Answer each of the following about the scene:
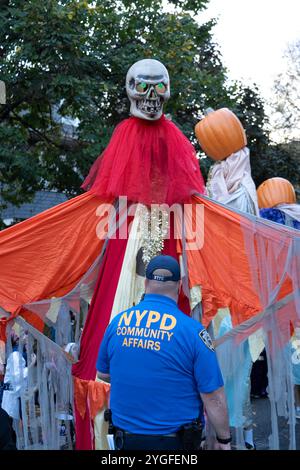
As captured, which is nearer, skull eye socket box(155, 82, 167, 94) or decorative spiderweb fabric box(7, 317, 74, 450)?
skull eye socket box(155, 82, 167, 94)

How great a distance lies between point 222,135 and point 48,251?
1.82 meters

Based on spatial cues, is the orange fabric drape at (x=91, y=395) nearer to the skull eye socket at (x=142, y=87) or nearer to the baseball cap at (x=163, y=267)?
the baseball cap at (x=163, y=267)

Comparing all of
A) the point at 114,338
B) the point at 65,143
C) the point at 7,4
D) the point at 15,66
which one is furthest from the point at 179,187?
the point at 65,143

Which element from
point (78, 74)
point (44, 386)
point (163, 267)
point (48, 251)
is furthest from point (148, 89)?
point (78, 74)

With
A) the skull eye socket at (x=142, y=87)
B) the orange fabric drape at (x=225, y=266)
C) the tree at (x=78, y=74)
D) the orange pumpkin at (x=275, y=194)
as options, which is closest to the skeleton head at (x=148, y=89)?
the skull eye socket at (x=142, y=87)

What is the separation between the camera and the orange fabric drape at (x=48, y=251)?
493 centimetres

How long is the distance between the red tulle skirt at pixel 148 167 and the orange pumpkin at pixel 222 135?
34.0 inches

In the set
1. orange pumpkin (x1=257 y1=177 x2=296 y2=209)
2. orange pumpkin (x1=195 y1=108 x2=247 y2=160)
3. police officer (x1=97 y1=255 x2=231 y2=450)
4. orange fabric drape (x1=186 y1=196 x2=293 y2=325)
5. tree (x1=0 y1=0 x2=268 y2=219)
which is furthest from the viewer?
tree (x1=0 y1=0 x2=268 y2=219)

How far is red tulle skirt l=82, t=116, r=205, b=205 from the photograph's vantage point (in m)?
4.85

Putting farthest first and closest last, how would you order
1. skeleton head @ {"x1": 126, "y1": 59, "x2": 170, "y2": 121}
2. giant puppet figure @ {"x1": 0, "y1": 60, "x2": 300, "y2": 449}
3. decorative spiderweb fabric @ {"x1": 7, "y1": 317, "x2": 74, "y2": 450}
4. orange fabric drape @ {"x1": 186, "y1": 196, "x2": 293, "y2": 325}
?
decorative spiderweb fabric @ {"x1": 7, "y1": 317, "x2": 74, "y2": 450}, skeleton head @ {"x1": 126, "y1": 59, "x2": 170, "y2": 121}, giant puppet figure @ {"x1": 0, "y1": 60, "x2": 300, "y2": 449}, orange fabric drape @ {"x1": 186, "y1": 196, "x2": 293, "y2": 325}

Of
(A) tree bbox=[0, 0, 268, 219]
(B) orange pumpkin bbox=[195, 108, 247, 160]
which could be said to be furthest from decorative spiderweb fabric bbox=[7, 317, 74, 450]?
(A) tree bbox=[0, 0, 268, 219]

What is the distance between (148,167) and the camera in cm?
488

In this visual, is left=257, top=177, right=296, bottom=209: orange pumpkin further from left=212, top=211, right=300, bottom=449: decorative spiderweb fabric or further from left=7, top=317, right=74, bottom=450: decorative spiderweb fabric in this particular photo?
left=7, top=317, right=74, bottom=450: decorative spiderweb fabric

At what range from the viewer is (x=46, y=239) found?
4988mm
